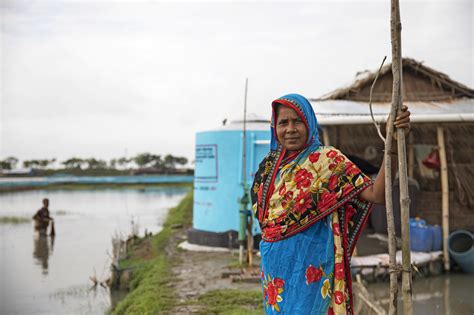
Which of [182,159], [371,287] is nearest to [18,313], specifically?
[371,287]

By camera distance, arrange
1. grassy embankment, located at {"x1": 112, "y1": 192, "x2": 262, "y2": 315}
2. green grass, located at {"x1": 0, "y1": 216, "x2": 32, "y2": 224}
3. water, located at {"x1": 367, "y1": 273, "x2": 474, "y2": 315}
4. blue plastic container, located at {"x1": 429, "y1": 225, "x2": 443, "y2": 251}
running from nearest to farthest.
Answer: grassy embankment, located at {"x1": 112, "y1": 192, "x2": 262, "y2": 315}
water, located at {"x1": 367, "y1": 273, "x2": 474, "y2": 315}
blue plastic container, located at {"x1": 429, "y1": 225, "x2": 443, "y2": 251}
green grass, located at {"x1": 0, "y1": 216, "x2": 32, "y2": 224}

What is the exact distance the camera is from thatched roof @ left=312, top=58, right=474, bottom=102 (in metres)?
8.70

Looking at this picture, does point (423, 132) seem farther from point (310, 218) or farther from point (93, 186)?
point (93, 186)

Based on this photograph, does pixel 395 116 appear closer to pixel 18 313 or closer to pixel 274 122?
pixel 274 122

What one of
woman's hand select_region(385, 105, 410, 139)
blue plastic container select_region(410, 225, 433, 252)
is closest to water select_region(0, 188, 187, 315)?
blue plastic container select_region(410, 225, 433, 252)

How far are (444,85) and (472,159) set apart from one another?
1658mm

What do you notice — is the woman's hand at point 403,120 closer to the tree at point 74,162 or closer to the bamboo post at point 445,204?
the bamboo post at point 445,204

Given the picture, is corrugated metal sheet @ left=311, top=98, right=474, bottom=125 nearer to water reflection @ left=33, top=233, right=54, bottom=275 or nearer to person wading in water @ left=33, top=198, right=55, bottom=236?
water reflection @ left=33, top=233, right=54, bottom=275

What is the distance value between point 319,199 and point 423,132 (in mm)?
6834

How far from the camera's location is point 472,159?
8078 mm

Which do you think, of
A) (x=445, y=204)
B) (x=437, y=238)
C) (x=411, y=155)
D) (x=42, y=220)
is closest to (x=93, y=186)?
(x=42, y=220)

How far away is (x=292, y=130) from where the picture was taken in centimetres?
216

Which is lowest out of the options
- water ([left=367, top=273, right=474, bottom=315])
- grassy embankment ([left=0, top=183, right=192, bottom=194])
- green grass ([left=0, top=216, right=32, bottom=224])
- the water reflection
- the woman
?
grassy embankment ([left=0, top=183, right=192, bottom=194])

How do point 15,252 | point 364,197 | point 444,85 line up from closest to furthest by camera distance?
point 364,197, point 444,85, point 15,252
